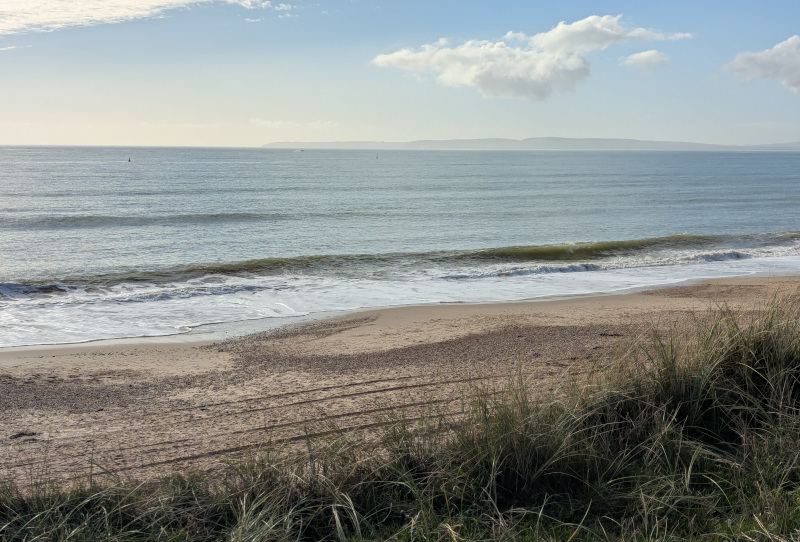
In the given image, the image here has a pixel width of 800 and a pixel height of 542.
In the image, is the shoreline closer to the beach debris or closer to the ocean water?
the ocean water

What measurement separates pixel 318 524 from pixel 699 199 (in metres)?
48.3

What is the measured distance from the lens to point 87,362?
955 centimetres

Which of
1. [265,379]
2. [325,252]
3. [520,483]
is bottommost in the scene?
[325,252]

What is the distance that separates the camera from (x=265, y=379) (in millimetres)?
8195

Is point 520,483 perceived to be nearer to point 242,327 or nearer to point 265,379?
point 265,379

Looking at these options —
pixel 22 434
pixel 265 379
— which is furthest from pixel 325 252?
pixel 22 434

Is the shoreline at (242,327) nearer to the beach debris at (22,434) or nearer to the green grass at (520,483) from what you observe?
the beach debris at (22,434)

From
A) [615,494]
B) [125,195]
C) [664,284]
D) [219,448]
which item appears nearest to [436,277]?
[664,284]

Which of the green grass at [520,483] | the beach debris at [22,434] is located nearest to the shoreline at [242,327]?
the beach debris at [22,434]

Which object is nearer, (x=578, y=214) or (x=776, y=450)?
(x=776, y=450)

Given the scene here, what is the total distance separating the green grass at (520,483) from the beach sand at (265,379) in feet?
1.24

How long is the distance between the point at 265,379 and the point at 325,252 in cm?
1512

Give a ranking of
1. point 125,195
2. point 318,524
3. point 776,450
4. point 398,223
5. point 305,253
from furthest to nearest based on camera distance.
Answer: point 125,195
point 398,223
point 305,253
point 776,450
point 318,524

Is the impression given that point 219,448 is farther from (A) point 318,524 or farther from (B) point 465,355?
(B) point 465,355
